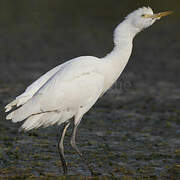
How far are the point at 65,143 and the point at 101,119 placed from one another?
1.69 metres

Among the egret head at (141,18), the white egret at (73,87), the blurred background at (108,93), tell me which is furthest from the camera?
the blurred background at (108,93)

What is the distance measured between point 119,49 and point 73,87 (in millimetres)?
925

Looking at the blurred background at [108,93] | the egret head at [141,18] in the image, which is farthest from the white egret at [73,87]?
the blurred background at [108,93]

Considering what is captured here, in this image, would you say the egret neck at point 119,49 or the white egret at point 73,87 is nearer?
the white egret at point 73,87

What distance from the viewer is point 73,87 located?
712 cm

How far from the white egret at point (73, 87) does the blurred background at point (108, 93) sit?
73cm

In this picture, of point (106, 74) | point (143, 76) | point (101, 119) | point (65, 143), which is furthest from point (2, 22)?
point (106, 74)

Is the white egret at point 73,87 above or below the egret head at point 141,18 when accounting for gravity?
below

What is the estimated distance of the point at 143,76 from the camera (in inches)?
553

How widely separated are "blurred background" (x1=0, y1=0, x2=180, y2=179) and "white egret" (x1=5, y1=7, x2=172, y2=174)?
731 millimetres

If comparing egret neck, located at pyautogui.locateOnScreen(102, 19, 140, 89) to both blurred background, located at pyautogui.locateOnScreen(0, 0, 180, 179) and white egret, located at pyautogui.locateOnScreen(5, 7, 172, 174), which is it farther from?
blurred background, located at pyautogui.locateOnScreen(0, 0, 180, 179)

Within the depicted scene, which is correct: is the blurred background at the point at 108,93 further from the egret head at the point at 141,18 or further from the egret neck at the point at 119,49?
the egret head at the point at 141,18

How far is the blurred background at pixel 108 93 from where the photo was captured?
7.80 meters

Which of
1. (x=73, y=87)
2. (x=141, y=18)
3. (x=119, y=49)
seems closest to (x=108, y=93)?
(x=119, y=49)
